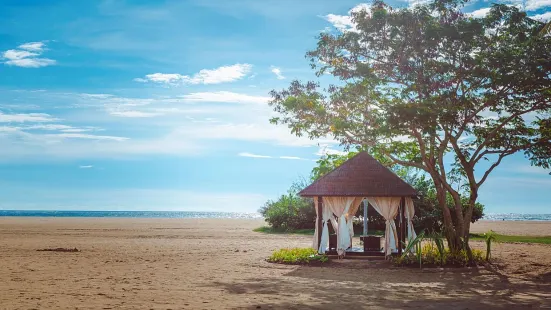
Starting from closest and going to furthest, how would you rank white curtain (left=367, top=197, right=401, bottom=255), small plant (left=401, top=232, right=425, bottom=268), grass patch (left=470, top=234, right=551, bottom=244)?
small plant (left=401, top=232, right=425, bottom=268), white curtain (left=367, top=197, right=401, bottom=255), grass patch (left=470, top=234, right=551, bottom=244)

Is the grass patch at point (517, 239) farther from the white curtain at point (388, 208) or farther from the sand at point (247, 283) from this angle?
the white curtain at point (388, 208)

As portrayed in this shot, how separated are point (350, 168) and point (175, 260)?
7291 millimetres

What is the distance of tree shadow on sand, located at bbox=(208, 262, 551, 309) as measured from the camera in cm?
1170

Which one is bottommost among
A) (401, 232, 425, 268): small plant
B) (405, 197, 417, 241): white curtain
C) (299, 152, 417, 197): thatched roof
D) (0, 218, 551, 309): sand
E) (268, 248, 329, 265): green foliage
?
(0, 218, 551, 309): sand

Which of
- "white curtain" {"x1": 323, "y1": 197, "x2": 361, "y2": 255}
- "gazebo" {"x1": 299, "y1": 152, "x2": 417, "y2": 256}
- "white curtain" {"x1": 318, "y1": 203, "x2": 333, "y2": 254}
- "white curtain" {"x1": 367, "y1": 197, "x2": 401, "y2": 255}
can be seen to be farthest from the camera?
"white curtain" {"x1": 318, "y1": 203, "x2": 333, "y2": 254}

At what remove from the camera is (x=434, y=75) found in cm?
1878

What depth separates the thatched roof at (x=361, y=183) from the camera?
2011 cm

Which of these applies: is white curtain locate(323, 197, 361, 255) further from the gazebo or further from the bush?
the bush

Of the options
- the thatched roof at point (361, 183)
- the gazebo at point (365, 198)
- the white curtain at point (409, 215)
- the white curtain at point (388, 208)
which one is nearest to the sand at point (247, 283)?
the gazebo at point (365, 198)

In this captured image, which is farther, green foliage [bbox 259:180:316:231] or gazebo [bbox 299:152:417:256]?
green foliage [bbox 259:180:316:231]

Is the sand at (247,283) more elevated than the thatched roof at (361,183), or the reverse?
the thatched roof at (361,183)

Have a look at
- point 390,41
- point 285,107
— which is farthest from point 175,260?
point 390,41

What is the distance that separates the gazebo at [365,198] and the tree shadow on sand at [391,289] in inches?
89.1

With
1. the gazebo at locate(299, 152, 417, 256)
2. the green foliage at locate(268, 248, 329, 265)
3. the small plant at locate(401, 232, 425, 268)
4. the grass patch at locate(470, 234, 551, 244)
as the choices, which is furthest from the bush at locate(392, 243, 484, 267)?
the grass patch at locate(470, 234, 551, 244)
